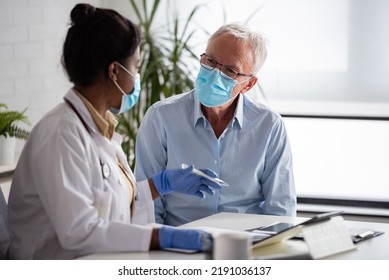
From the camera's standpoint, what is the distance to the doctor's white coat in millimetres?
2029

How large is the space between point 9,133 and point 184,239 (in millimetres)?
1914

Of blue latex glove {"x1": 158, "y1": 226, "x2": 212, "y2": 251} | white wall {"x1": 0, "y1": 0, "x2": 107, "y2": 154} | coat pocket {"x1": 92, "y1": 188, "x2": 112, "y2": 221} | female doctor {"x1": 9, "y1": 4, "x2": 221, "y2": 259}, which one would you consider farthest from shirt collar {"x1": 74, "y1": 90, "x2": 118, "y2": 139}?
white wall {"x1": 0, "y1": 0, "x2": 107, "y2": 154}

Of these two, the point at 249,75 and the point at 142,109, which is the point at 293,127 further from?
the point at 249,75

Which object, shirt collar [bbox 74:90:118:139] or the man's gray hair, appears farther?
the man's gray hair

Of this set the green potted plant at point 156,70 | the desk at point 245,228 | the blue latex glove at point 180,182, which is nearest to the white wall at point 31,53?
the green potted plant at point 156,70

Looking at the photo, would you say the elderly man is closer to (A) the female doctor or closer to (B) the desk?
(B) the desk

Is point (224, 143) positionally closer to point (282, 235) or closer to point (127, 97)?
point (127, 97)

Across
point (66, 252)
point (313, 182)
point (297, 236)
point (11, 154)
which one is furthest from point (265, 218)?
point (313, 182)

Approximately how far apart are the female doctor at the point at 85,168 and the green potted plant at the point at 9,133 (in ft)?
5.12

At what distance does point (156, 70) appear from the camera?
4305 mm

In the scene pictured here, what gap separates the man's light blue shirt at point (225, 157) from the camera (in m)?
2.91

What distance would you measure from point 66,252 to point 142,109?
96.1 inches

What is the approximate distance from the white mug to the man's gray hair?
1.49 m

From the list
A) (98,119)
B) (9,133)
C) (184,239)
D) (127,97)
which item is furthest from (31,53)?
(184,239)
